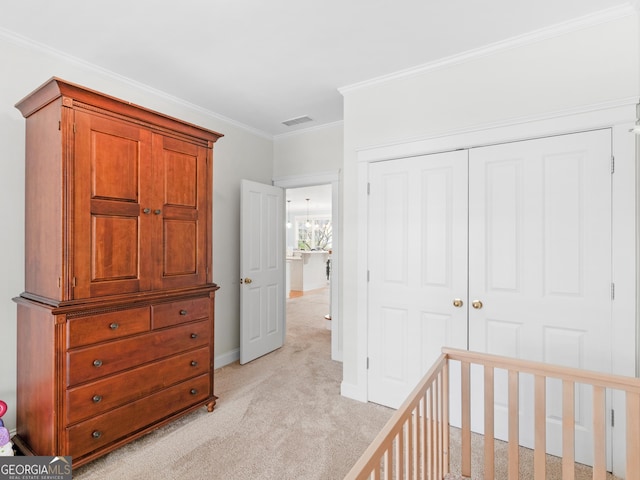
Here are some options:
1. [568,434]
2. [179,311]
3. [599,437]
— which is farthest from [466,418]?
[179,311]

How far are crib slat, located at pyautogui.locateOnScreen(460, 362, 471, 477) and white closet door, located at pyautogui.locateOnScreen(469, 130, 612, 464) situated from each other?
726 millimetres

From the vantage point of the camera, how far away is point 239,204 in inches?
148

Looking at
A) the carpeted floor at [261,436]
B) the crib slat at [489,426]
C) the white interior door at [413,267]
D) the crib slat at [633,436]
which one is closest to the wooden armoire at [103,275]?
the carpeted floor at [261,436]

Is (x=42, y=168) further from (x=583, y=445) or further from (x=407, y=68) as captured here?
(x=583, y=445)

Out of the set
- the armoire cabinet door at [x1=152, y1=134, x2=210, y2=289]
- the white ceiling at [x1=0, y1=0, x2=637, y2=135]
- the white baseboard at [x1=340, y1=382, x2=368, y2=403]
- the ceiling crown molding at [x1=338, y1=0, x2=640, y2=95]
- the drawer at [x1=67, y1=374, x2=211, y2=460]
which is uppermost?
the white ceiling at [x1=0, y1=0, x2=637, y2=135]

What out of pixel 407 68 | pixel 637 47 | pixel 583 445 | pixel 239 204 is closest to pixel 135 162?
pixel 239 204

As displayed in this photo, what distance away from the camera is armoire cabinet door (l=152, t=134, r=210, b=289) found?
224 cm

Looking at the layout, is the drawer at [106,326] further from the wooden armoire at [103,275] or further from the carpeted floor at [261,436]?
the carpeted floor at [261,436]

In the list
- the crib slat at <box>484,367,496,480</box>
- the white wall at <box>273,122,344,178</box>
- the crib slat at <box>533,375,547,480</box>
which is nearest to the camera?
the crib slat at <box>533,375,547,480</box>

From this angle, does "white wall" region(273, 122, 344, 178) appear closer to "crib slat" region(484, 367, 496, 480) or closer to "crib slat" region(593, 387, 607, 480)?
"crib slat" region(484, 367, 496, 480)

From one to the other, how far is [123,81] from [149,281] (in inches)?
65.8

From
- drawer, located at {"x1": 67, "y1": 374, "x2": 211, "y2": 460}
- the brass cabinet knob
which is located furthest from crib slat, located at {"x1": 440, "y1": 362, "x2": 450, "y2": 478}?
drawer, located at {"x1": 67, "y1": 374, "x2": 211, "y2": 460}

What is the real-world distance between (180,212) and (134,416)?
1.30m

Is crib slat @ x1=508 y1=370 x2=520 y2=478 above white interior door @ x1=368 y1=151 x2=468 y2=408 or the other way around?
the other way around
